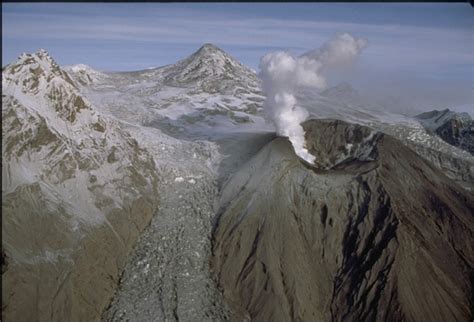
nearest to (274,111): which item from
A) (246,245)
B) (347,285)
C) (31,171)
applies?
(246,245)

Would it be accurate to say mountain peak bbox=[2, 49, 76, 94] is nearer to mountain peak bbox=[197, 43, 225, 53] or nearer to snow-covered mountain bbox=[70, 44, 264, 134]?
snow-covered mountain bbox=[70, 44, 264, 134]

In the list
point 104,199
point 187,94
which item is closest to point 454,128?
point 187,94

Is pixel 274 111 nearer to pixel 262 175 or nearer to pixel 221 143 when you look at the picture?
pixel 221 143

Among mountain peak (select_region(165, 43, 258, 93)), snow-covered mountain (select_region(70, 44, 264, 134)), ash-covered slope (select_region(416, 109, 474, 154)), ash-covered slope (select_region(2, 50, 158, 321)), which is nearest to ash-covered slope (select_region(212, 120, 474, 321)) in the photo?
ash-covered slope (select_region(2, 50, 158, 321))

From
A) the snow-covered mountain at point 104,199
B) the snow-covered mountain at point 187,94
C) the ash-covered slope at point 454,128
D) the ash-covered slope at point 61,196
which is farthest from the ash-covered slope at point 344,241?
the ash-covered slope at point 454,128

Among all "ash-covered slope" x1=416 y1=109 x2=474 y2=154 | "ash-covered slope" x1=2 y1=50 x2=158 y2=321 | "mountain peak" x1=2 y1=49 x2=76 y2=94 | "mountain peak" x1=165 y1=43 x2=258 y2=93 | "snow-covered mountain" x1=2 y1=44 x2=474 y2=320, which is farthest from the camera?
"mountain peak" x1=165 y1=43 x2=258 y2=93

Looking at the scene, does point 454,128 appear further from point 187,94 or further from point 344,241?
point 344,241
